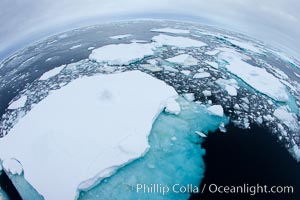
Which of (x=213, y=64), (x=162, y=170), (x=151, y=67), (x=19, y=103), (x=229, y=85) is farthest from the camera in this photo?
(x=213, y=64)

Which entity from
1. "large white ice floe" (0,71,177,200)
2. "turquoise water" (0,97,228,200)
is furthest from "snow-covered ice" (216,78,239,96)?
"turquoise water" (0,97,228,200)

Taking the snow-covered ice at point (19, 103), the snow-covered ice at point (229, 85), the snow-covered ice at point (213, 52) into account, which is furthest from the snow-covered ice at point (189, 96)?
the snow-covered ice at point (19, 103)

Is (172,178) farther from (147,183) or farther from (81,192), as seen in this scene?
(81,192)

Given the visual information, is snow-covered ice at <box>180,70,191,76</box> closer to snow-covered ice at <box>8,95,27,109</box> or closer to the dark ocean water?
the dark ocean water

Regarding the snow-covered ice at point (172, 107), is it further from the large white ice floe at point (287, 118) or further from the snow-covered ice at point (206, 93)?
the large white ice floe at point (287, 118)

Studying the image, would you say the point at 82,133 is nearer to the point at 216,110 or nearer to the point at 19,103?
the point at 19,103

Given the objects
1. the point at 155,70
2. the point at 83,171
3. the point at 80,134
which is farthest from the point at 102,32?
the point at 83,171

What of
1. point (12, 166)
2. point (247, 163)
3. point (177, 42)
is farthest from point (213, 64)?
point (12, 166)
